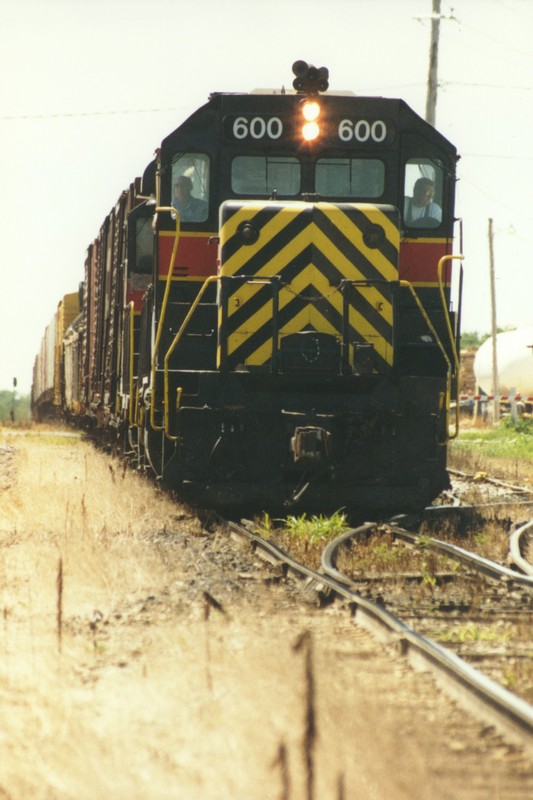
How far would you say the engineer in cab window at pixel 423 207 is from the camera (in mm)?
9461

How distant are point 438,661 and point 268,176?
18.8 feet

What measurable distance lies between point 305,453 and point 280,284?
133 cm

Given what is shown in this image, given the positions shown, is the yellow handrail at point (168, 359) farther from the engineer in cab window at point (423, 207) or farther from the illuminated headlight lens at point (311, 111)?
the engineer in cab window at point (423, 207)

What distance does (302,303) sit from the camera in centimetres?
890

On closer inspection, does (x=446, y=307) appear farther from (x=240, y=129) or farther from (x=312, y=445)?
(x=240, y=129)

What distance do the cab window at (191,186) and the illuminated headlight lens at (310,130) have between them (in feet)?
2.63

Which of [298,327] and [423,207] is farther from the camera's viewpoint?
[423,207]

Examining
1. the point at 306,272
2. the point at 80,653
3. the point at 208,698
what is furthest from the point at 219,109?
the point at 208,698

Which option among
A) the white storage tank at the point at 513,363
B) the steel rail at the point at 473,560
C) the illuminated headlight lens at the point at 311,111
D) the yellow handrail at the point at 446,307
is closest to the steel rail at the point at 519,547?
the steel rail at the point at 473,560

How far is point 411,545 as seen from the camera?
7738 mm

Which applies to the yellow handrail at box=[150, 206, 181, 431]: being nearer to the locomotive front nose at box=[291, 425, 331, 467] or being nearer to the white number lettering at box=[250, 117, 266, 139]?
the white number lettering at box=[250, 117, 266, 139]

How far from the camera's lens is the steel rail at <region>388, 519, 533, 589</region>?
20.7 feet

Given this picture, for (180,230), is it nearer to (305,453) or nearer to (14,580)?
(305,453)

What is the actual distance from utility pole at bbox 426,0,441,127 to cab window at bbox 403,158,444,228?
→ 35.7 ft
